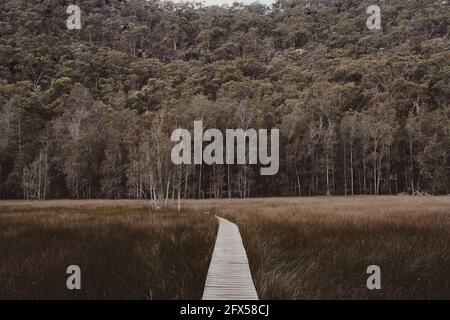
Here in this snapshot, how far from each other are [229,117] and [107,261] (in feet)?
140

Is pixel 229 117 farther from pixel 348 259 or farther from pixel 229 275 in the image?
pixel 229 275

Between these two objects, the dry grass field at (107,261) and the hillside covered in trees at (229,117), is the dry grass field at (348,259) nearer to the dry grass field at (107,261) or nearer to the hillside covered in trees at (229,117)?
the dry grass field at (107,261)

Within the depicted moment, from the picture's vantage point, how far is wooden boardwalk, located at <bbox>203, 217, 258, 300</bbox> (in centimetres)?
572

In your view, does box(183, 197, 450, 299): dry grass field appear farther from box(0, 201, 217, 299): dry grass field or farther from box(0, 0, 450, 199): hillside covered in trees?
box(0, 0, 450, 199): hillside covered in trees

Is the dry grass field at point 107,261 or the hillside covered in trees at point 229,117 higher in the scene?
the hillside covered in trees at point 229,117

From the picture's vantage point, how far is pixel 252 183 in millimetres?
50125

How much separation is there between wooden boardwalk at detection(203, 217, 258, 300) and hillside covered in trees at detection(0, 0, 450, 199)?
16499 millimetres

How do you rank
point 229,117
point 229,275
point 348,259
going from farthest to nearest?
point 229,117, point 348,259, point 229,275

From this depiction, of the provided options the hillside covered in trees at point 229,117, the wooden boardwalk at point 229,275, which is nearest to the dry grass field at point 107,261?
the wooden boardwalk at point 229,275

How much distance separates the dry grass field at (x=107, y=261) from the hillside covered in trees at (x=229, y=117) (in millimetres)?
14490

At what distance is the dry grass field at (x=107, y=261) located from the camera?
608 cm

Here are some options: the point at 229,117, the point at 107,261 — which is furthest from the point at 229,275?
the point at 229,117

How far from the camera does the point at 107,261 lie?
768 cm

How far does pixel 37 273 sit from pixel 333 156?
46501 mm
